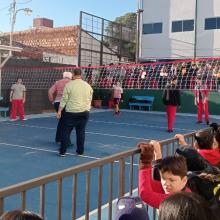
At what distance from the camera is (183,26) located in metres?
30.9

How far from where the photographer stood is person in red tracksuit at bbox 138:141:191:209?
2.74 metres

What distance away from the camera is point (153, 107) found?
22734mm

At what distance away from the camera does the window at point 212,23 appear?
29031mm

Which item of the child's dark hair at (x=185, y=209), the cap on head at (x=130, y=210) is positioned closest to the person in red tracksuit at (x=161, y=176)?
the cap on head at (x=130, y=210)

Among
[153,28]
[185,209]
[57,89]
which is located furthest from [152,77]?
[185,209]

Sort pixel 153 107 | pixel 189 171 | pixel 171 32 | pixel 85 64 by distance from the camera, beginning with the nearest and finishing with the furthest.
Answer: pixel 189 171
pixel 153 107
pixel 85 64
pixel 171 32

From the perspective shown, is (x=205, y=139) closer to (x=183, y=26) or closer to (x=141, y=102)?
(x=141, y=102)

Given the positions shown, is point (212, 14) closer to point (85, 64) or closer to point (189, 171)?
point (85, 64)

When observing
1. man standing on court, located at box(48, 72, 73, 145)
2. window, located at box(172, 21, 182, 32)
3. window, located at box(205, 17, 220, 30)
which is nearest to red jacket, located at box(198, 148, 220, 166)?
man standing on court, located at box(48, 72, 73, 145)

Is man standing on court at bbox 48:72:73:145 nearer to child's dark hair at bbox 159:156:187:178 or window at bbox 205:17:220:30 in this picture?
child's dark hair at bbox 159:156:187:178

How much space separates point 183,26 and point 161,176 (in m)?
29.3

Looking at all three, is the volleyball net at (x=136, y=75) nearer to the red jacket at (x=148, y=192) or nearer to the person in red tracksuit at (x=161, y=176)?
the person in red tracksuit at (x=161, y=176)

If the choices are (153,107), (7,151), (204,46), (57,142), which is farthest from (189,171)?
(204,46)

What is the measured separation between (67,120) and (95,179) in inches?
91.1
